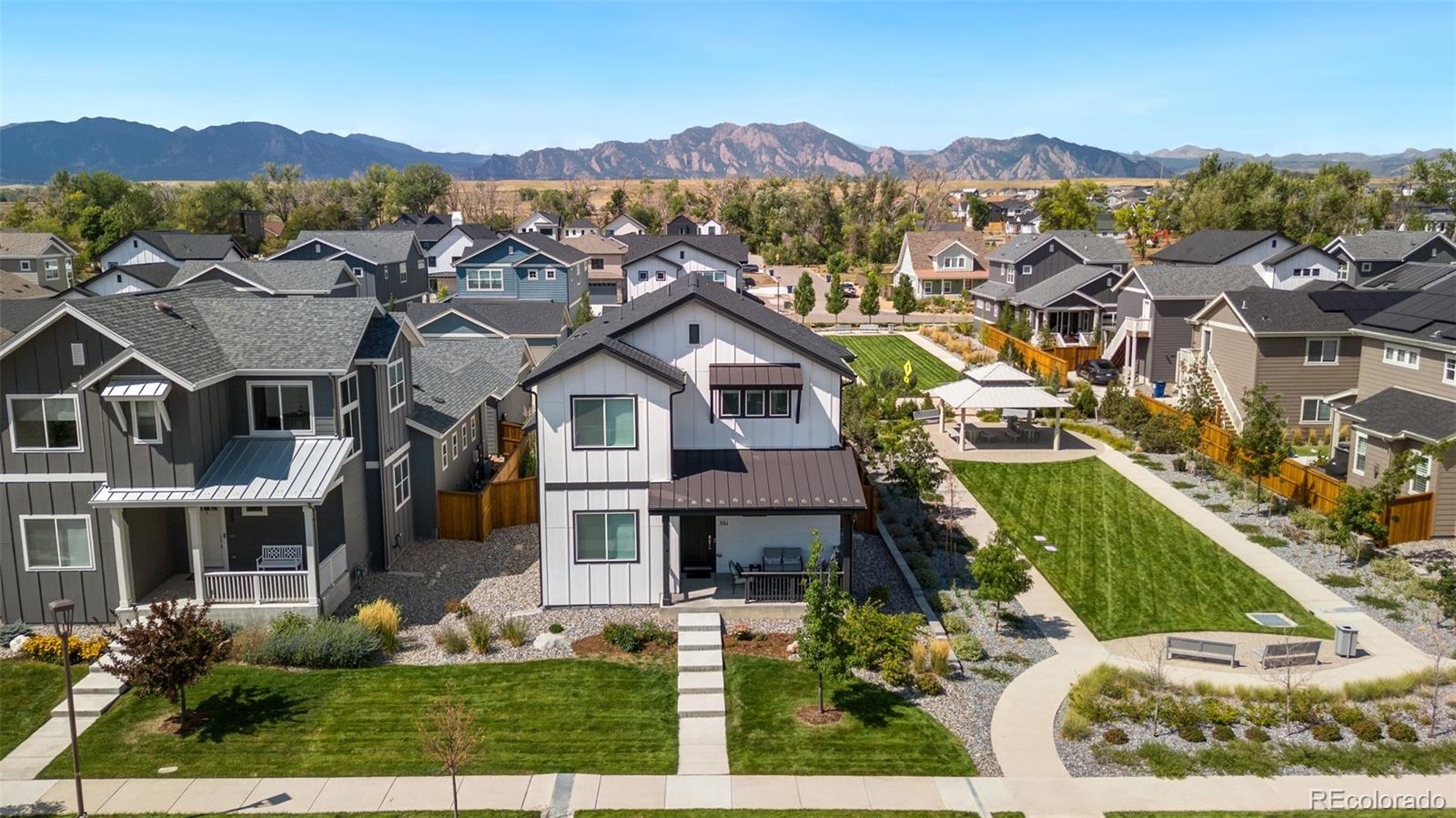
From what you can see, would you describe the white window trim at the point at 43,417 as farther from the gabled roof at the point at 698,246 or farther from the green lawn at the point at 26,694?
the gabled roof at the point at 698,246

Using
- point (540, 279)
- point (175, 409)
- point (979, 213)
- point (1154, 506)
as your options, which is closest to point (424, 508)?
point (175, 409)

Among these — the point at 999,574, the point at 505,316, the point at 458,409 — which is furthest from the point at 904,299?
the point at 999,574

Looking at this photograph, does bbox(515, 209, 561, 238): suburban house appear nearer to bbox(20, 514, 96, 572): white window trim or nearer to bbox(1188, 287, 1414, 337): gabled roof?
bbox(1188, 287, 1414, 337): gabled roof

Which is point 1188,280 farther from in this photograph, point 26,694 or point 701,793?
point 26,694

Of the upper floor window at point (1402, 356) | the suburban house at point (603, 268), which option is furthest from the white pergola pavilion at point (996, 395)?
the suburban house at point (603, 268)

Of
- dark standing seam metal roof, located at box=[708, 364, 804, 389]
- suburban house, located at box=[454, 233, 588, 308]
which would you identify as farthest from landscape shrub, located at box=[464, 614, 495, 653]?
suburban house, located at box=[454, 233, 588, 308]

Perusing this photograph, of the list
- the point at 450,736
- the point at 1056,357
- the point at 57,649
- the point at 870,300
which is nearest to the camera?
the point at 450,736
